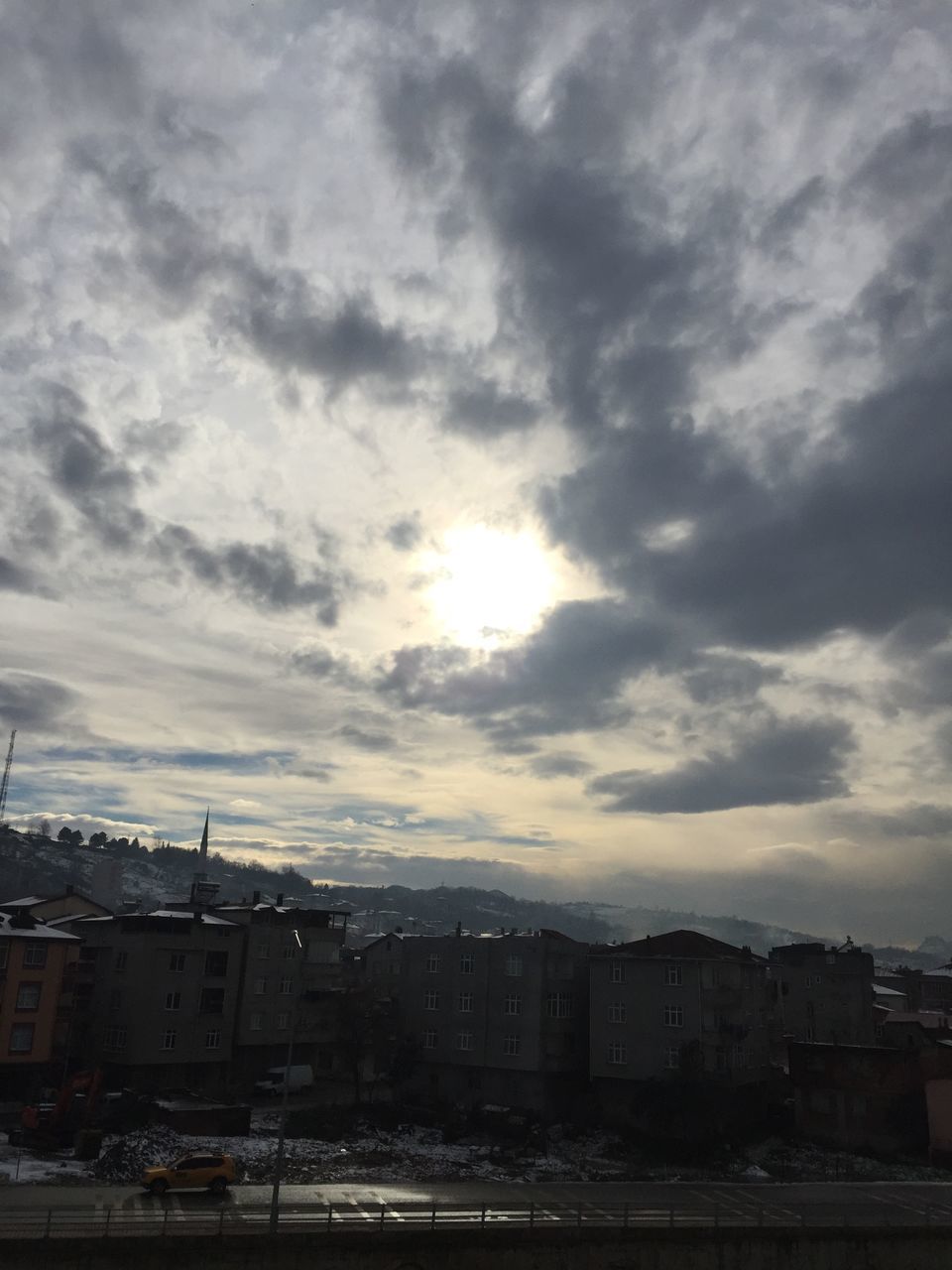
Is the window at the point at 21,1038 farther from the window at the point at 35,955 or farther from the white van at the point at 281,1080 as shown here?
the white van at the point at 281,1080

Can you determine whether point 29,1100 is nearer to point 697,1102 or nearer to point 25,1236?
point 25,1236

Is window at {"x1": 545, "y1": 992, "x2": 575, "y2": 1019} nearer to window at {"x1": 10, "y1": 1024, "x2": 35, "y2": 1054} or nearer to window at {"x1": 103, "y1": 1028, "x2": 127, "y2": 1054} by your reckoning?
window at {"x1": 103, "y1": 1028, "x2": 127, "y2": 1054}

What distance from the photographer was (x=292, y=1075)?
254 feet

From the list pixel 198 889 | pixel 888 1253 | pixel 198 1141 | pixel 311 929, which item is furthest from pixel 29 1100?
pixel 888 1253

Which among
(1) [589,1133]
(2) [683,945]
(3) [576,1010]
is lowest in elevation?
(1) [589,1133]

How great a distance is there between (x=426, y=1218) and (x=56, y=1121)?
84.1 ft

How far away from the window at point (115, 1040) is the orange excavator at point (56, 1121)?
15.5 m

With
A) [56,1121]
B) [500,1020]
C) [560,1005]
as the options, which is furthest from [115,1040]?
[560,1005]

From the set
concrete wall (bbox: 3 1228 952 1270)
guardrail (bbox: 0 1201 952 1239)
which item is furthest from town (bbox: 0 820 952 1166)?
concrete wall (bbox: 3 1228 952 1270)

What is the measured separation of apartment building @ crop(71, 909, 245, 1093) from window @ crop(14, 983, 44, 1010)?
6.65m

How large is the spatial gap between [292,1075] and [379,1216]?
142 ft

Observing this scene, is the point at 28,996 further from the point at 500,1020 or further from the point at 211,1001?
the point at 500,1020

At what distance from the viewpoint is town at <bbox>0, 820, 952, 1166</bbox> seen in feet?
210

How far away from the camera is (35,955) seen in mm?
67312
